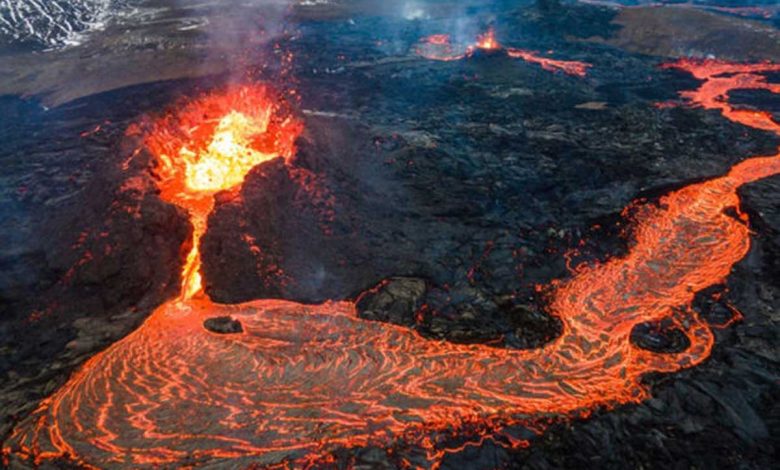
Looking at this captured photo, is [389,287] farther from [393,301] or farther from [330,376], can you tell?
[330,376]

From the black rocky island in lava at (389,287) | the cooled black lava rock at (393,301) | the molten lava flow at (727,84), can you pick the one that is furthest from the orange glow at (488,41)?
the cooled black lava rock at (393,301)

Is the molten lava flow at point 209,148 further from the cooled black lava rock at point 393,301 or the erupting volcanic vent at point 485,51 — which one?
the erupting volcanic vent at point 485,51

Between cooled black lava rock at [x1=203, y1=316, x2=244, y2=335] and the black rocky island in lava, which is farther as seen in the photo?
cooled black lava rock at [x1=203, y1=316, x2=244, y2=335]

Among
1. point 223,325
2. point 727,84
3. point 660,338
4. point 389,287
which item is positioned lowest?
point 660,338

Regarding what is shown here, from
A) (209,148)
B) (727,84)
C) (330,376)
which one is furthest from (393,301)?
(727,84)

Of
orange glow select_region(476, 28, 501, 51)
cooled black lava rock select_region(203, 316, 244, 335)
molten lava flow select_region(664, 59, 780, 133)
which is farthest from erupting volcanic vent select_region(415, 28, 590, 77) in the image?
cooled black lava rock select_region(203, 316, 244, 335)

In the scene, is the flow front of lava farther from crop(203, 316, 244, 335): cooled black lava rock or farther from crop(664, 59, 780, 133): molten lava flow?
crop(664, 59, 780, 133): molten lava flow
